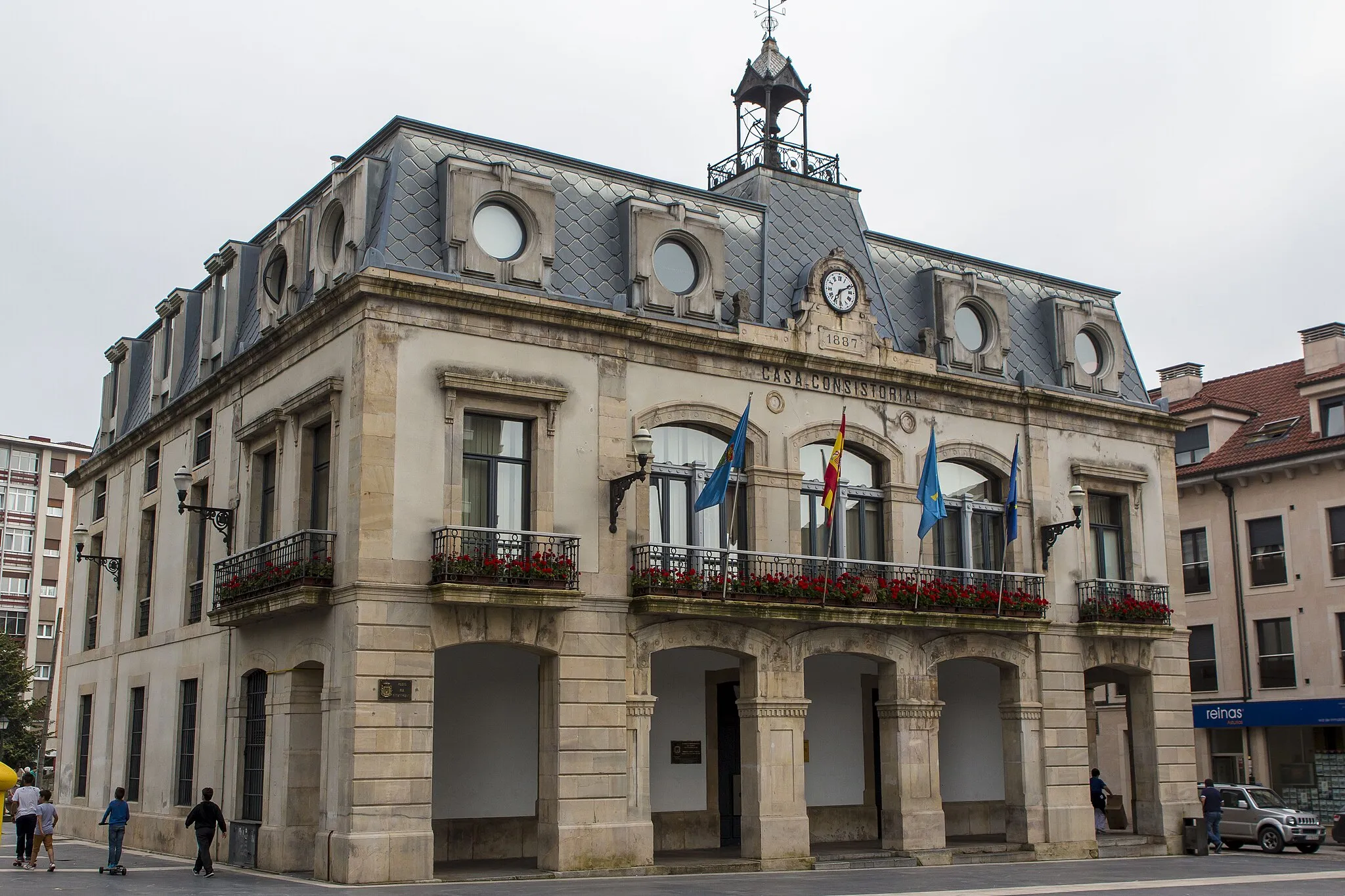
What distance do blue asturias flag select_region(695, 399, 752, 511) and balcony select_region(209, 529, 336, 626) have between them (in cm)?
653

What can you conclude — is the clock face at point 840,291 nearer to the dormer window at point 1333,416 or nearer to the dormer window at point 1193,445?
the dormer window at point 1333,416

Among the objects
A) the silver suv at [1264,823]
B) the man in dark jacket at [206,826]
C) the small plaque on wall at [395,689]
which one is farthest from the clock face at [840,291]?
the silver suv at [1264,823]

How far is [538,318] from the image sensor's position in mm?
24359

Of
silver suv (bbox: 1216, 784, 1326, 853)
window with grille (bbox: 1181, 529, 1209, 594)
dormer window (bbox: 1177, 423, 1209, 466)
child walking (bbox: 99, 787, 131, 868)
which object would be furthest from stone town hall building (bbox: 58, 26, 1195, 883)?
dormer window (bbox: 1177, 423, 1209, 466)

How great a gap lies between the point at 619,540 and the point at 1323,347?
1175 inches

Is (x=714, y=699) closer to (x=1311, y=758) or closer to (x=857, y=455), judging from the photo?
(x=857, y=455)

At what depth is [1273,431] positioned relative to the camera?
43781mm

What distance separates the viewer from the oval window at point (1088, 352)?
108 ft

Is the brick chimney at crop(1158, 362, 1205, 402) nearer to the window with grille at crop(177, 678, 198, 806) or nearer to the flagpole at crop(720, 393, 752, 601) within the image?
the flagpole at crop(720, 393, 752, 601)

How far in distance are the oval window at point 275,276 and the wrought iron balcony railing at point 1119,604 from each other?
720 inches

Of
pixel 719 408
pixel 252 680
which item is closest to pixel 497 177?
pixel 719 408

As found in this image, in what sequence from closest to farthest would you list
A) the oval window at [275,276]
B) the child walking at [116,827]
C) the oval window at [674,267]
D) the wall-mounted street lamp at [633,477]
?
the child walking at [116,827]
the wall-mounted street lamp at [633,477]
the oval window at [674,267]
the oval window at [275,276]

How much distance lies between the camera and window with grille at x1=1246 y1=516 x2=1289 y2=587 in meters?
41.8

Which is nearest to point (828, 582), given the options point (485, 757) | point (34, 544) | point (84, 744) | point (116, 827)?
point (485, 757)
